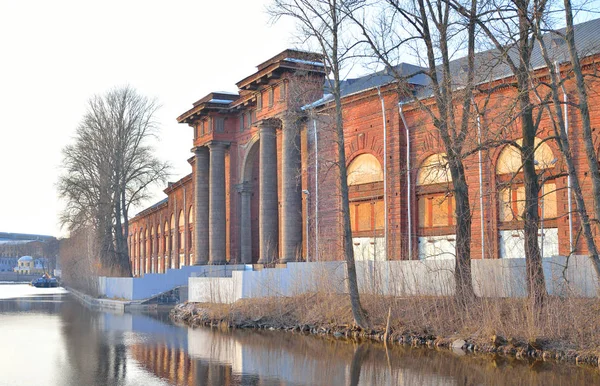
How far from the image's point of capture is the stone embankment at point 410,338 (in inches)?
696

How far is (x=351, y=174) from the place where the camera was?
3653 centimetres

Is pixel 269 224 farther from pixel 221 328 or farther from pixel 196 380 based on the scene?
pixel 196 380

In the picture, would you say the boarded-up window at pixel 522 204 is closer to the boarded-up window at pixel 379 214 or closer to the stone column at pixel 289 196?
the boarded-up window at pixel 379 214

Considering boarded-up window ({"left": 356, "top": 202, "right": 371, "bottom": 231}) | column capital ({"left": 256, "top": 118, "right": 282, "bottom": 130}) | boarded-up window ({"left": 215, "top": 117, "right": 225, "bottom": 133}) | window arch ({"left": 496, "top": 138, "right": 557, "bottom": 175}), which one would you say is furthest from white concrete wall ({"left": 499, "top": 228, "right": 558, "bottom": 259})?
boarded-up window ({"left": 215, "top": 117, "right": 225, "bottom": 133})

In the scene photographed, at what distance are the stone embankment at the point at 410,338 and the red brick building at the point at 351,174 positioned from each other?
3250 millimetres

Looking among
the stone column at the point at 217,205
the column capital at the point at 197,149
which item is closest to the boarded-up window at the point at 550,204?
the stone column at the point at 217,205

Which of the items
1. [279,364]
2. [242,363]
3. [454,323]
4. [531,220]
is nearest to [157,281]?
[454,323]

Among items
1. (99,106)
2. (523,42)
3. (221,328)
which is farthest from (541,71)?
(99,106)

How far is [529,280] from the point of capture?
1978 cm

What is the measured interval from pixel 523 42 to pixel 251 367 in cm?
1097

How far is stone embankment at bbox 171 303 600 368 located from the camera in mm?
17672

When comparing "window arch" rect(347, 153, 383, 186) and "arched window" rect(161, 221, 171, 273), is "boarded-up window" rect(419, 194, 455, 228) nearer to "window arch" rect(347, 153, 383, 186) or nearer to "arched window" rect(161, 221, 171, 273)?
"window arch" rect(347, 153, 383, 186)

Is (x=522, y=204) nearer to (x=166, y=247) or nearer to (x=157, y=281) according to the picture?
(x=157, y=281)

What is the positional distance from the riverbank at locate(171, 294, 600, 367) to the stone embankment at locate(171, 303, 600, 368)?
0.02 m
